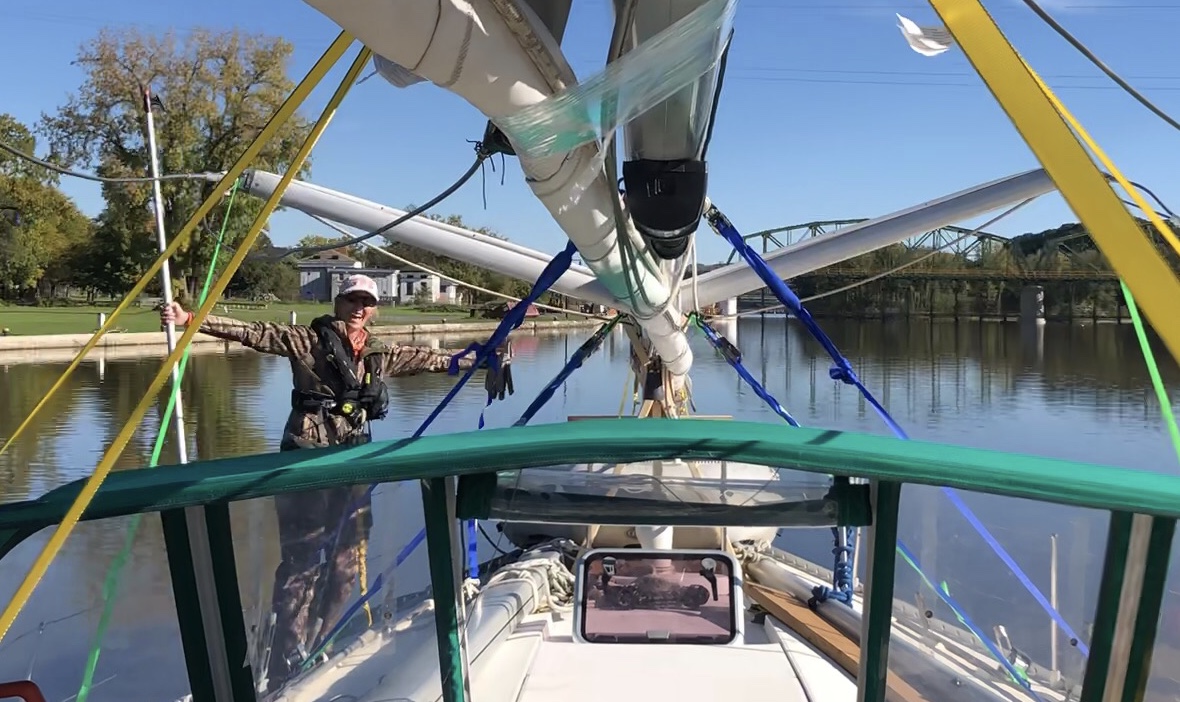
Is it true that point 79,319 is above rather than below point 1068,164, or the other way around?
below

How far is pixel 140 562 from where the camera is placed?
72.2 inches

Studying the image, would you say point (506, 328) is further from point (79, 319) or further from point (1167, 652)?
point (79, 319)

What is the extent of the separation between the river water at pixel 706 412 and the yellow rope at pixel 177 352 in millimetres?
186

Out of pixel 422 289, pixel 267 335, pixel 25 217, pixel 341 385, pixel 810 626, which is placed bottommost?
pixel 810 626

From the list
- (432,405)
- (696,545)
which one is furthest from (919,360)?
(696,545)

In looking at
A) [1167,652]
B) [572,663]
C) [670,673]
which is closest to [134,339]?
[572,663]

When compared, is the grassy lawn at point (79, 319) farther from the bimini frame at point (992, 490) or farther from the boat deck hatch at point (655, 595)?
the bimini frame at point (992, 490)

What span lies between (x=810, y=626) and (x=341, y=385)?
220 cm

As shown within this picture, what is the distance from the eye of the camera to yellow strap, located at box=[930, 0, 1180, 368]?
1321mm

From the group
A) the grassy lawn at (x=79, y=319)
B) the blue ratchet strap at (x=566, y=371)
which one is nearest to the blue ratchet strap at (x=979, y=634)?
the blue ratchet strap at (x=566, y=371)

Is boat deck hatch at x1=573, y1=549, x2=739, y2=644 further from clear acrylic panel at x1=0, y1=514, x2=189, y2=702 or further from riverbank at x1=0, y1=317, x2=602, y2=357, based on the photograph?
riverbank at x1=0, y1=317, x2=602, y2=357

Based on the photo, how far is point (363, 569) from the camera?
2.03 m

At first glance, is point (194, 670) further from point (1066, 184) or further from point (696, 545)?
point (696, 545)

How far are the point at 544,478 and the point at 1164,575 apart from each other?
1170mm
